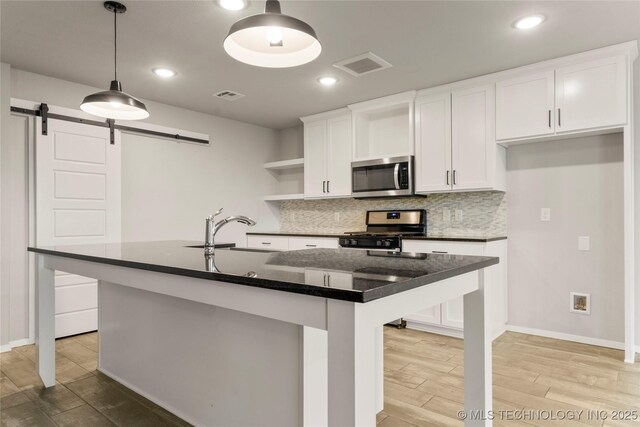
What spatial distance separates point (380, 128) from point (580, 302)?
105 inches

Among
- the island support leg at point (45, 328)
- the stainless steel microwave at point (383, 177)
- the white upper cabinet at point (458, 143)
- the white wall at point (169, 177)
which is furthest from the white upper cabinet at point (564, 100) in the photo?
the island support leg at point (45, 328)

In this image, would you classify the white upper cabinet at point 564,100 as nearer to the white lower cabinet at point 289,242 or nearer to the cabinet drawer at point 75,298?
the white lower cabinet at point 289,242

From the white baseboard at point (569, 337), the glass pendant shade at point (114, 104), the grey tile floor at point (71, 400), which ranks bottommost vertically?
the grey tile floor at point (71, 400)

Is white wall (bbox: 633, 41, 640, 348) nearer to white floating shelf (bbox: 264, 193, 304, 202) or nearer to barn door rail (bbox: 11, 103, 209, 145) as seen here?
white floating shelf (bbox: 264, 193, 304, 202)

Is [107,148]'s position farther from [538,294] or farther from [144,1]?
[538,294]

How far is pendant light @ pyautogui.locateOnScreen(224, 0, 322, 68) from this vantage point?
152cm

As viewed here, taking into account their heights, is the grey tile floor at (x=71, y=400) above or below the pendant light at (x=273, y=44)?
below

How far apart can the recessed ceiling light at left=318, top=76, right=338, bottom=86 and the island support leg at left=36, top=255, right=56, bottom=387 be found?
2.64m

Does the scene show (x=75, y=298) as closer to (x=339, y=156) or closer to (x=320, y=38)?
(x=339, y=156)

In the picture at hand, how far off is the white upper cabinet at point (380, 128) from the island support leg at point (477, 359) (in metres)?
2.59

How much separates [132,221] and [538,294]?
408 cm

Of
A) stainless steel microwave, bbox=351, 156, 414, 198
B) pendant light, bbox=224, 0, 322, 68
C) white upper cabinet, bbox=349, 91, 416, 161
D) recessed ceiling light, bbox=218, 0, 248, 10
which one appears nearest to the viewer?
pendant light, bbox=224, 0, 322, 68

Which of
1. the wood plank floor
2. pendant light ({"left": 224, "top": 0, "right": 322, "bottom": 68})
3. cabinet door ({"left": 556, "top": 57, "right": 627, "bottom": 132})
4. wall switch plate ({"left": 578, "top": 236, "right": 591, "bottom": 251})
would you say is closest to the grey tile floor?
the wood plank floor

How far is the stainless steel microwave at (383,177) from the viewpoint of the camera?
4.01 metres
